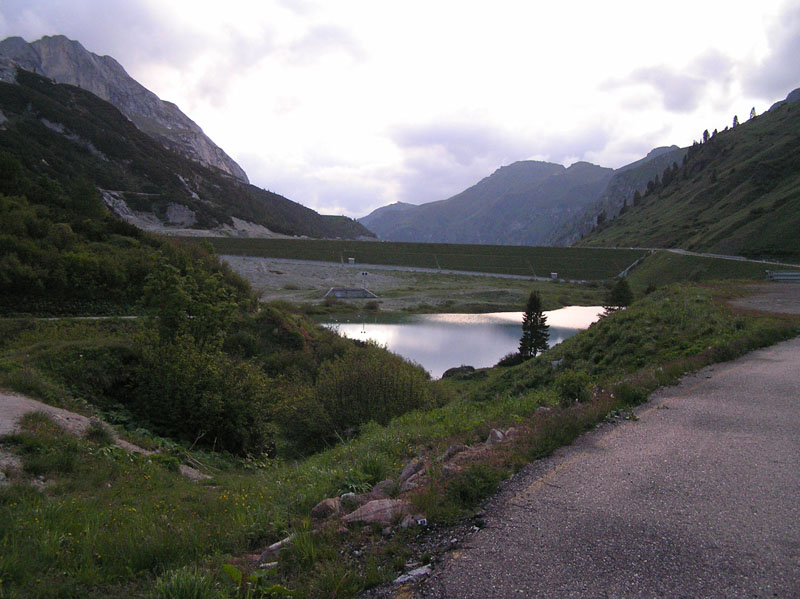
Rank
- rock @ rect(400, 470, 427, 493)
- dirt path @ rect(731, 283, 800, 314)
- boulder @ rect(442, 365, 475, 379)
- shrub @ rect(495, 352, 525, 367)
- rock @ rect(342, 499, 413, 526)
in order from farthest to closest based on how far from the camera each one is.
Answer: shrub @ rect(495, 352, 525, 367) < boulder @ rect(442, 365, 475, 379) < dirt path @ rect(731, 283, 800, 314) < rock @ rect(400, 470, 427, 493) < rock @ rect(342, 499, 413, 526)

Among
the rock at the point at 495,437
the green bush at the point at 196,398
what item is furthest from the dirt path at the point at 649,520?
the green bush at the point at 196,398

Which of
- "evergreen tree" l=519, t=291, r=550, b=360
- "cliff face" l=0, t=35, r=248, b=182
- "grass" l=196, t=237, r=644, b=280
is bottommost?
"evergreen tree" l=519, t=291, r=550, b=360

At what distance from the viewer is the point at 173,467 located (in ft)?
24.3

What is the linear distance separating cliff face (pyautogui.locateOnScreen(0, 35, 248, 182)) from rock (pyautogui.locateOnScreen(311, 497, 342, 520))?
525 feet

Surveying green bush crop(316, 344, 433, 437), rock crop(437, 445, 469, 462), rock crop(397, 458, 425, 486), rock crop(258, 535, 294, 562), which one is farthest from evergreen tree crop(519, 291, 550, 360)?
rock crop(258, 535, 294, 562)

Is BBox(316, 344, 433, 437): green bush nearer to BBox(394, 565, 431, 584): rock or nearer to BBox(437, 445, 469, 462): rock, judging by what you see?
BBox(437, 445, 469, 462): rock

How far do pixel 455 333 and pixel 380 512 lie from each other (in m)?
38.7

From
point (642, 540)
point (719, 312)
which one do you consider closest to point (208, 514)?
point (642, 540)

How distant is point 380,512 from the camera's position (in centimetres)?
372

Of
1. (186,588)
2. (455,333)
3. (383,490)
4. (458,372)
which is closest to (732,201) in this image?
(455,333)

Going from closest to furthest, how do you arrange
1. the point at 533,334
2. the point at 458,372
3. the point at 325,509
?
the point at 325,509, the point at 458,372, the point at 533,334

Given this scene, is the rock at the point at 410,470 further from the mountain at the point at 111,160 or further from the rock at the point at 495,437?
the mountain at the point at 111,160

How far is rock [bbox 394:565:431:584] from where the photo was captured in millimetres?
2910

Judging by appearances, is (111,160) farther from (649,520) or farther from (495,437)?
(649,520)
